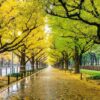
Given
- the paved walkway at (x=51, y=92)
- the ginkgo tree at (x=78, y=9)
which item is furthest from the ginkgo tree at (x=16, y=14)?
the paved walkway at (x=51, y=92)

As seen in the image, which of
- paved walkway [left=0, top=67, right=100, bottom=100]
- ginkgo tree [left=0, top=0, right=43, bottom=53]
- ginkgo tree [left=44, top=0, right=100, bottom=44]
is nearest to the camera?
paved walkway [left=0, top=67, right=100, bottom=100]

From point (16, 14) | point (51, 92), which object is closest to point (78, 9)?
point (51, 92)

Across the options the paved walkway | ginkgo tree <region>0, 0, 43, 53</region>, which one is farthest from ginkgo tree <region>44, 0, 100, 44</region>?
the paved walkway

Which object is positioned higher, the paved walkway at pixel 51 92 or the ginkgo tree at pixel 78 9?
the ginkgo tree at pixel 78 9

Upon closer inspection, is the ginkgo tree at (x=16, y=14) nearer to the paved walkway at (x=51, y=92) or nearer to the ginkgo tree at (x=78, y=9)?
the ginkgo tree at (x=78, y=9)

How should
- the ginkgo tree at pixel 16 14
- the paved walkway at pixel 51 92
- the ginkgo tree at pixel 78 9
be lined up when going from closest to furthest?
1. the paved walkway at pixel 51 92
2. the ginkgo tree at pixel 78 9
3. the ginkgo tree at pixel 16 14

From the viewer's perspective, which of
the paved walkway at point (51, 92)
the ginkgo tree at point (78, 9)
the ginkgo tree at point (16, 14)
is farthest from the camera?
the ginkgo tree at point (16, 14)

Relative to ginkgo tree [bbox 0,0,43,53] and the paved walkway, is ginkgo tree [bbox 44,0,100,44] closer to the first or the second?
ginkgo tree [bbox 0,0,43,53]

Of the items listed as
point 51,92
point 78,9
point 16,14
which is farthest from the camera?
A: point 16,14

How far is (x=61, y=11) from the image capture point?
86.6 feet

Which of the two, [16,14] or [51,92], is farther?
[16,14]

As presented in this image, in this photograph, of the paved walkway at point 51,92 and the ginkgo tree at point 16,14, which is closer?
the paved walkway at point 51,92

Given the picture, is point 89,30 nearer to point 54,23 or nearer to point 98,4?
point 54,23

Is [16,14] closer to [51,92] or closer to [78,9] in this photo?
[78,9]
